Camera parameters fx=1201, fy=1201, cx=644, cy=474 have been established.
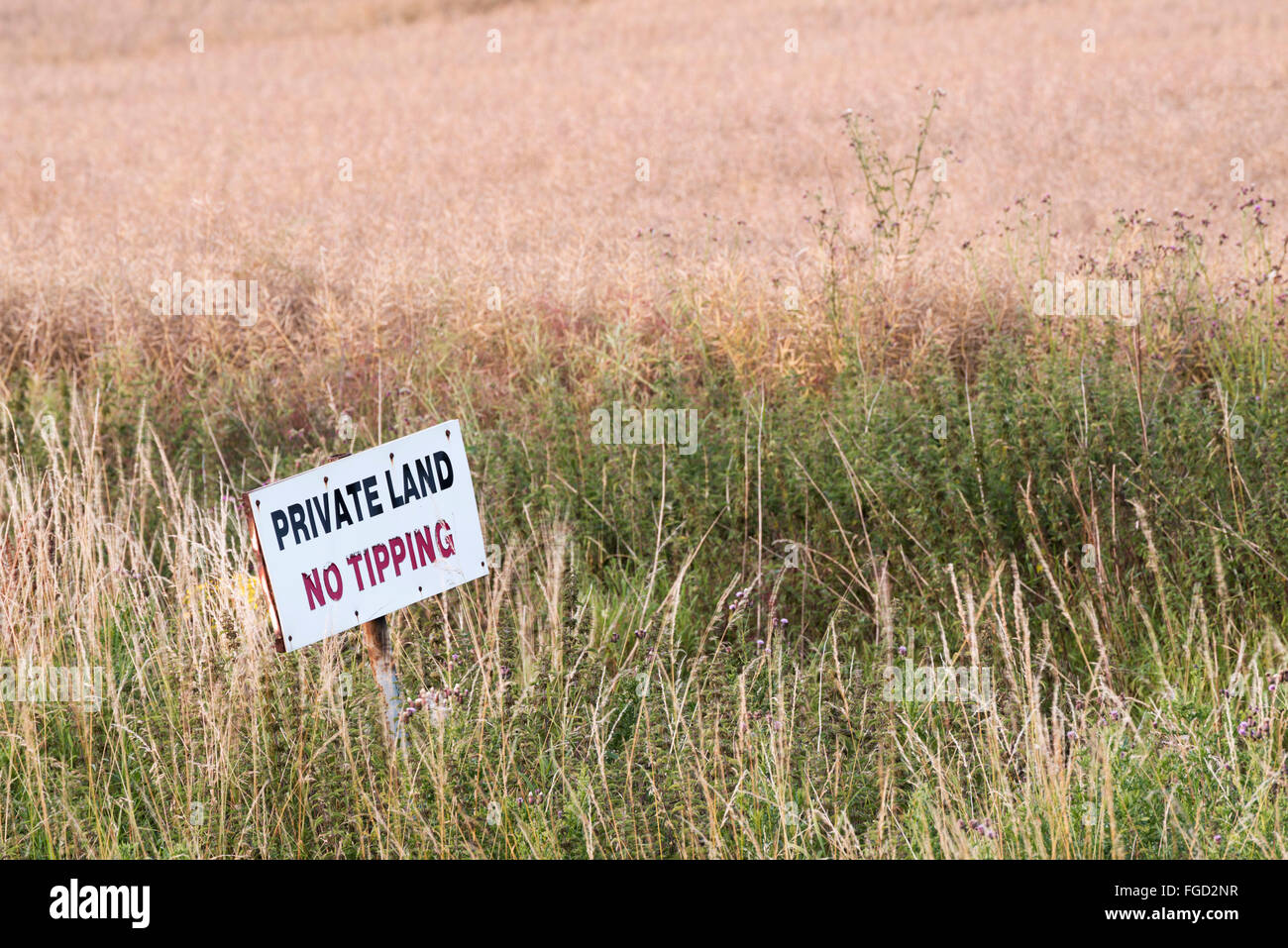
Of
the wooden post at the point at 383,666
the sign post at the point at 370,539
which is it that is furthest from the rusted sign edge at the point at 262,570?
the wooden post at the point at 383,666

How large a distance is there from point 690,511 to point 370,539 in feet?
5.11

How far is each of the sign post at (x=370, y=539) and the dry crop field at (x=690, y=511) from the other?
7.8 inches

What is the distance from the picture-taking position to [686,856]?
244cm

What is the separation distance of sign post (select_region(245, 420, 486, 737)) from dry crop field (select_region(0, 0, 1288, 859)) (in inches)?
7.8

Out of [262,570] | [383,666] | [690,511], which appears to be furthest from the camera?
[690,511]

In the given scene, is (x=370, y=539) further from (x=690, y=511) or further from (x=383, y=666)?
(x=690, y=511)

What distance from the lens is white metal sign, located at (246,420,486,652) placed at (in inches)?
95.8

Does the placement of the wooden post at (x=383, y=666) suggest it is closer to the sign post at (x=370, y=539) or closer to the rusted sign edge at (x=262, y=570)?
the sign post at (x=370, y=539)

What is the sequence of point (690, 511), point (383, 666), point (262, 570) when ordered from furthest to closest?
point (690, 511) < point (383, 666) < point (262, 570)

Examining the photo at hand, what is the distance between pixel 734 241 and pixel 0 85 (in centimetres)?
1421

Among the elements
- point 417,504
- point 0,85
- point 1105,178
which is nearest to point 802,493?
point 417,504

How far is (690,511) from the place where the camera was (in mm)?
3893

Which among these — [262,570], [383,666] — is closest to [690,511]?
[383,666]

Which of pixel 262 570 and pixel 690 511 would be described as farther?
pixel 690 511
